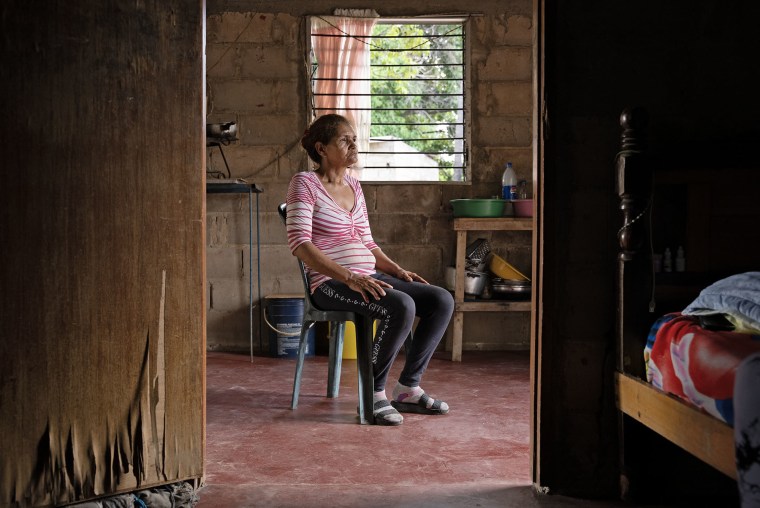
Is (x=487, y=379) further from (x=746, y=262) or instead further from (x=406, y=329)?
(x=746, y=262)

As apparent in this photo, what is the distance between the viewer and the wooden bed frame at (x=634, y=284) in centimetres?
178

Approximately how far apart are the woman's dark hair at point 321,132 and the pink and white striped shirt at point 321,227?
0.49 ft

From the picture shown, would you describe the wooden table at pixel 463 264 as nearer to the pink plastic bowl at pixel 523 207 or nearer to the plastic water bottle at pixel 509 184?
the pink plastic bowl at pixel 523 207

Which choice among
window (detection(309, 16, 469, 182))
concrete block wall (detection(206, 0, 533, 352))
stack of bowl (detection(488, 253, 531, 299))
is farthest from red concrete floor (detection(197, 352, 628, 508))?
window (detection(309, 16, 469, 182))

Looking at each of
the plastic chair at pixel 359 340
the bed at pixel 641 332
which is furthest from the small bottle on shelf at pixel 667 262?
the plastic chair at pixel 359 340

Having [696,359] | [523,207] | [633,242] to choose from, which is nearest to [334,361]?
[633,242]

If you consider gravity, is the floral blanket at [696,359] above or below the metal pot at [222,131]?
below

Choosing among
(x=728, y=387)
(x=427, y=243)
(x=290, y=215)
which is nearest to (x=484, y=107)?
(x=427, y=243)

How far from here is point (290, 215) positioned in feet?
9.79

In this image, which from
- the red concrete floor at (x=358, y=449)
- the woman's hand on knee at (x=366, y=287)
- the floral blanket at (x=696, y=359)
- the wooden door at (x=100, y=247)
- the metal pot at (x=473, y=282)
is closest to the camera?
the floral blanket at (x=696, y=359)

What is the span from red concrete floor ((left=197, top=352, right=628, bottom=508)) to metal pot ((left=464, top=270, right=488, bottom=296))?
85 centimetres

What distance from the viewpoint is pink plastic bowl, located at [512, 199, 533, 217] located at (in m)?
4.64

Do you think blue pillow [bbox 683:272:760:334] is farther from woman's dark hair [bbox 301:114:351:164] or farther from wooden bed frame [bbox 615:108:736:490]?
woman's dark hair [bbox 301:114:351:164]

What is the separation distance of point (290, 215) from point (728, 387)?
6.35 ft
